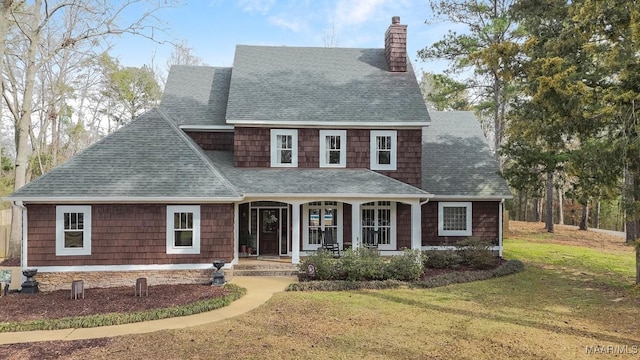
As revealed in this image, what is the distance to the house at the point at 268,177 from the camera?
1274cm

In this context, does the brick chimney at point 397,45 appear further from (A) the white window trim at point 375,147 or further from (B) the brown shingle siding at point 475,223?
(B) the brown shingle siding at point 475,223

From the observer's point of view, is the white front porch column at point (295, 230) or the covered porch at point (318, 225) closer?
the white front porch column at point (295, 230)

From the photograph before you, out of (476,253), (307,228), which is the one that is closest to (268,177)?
(307,228)

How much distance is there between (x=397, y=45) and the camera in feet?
62.8

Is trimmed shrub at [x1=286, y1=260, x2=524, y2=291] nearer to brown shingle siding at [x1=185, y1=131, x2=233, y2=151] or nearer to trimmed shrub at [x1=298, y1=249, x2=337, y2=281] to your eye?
trimmed shrub at [x1=298, y1=249, x2=337, y2=281]

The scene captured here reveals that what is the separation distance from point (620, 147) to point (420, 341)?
24.8 feet

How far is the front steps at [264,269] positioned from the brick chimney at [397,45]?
33.4 feet

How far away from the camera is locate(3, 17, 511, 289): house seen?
41.8ft

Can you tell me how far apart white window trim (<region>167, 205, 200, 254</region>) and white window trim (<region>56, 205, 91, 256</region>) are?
2264 mm

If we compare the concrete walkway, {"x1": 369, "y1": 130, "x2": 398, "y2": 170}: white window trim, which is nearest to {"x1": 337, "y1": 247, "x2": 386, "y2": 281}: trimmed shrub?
the concrete walkway

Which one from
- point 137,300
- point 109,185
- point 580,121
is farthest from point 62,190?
point 580,121

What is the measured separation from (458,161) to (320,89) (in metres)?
6.83

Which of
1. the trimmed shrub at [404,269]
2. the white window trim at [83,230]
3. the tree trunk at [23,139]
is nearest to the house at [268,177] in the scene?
the white window trim at [83,230]

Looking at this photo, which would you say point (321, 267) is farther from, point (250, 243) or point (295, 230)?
point (250, 243)
